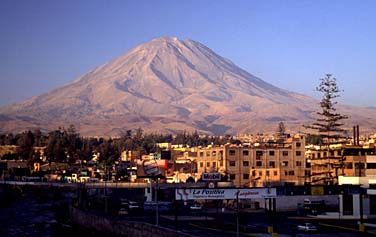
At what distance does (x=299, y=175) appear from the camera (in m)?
88.4

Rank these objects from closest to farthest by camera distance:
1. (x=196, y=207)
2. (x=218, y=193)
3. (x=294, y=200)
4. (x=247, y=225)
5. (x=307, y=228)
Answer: (x=218, y=193), (x=307, y=228), (x=247, y=225), (x=294, y=200), (x=196, y=207)

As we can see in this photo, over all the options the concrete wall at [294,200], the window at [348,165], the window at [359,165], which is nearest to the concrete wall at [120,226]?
the concrete wall at [294,200]

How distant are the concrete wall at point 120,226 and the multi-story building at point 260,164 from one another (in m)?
28.4

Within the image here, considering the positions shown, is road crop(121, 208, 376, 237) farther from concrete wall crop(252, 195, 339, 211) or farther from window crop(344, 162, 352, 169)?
window crop(344, 162, 352, 169)

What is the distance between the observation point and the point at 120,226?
44.3 meters

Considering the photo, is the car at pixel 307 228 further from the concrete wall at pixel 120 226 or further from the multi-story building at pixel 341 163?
the multi-story building at pixel 341 163

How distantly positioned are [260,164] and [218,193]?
5321cm

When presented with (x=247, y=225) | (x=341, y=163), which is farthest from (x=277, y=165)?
(x=247, y=225)

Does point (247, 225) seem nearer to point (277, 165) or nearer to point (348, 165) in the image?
point (348, 165)

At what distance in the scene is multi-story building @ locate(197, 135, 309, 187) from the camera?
86500mm

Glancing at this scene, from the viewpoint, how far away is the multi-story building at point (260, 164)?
86.5m

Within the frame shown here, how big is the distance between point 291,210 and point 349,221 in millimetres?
11767

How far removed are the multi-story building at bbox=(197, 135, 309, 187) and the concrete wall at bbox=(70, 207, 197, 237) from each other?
28445mm

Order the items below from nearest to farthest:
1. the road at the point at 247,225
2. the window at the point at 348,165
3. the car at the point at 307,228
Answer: the road at the point at 247,225 → the car at the point at 307,228 → the window at the point at 348,165
